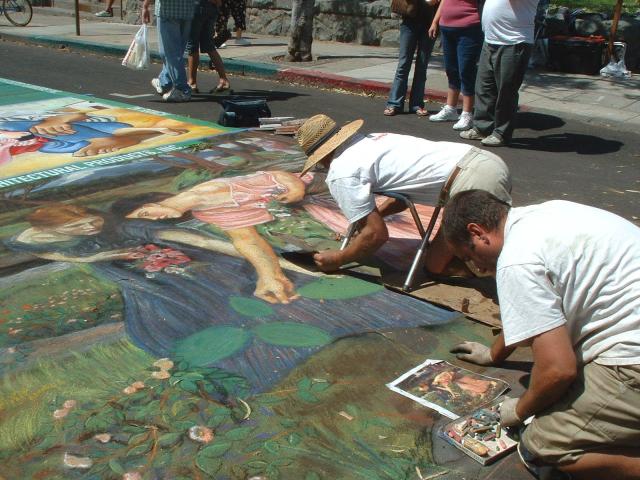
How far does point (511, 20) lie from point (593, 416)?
15.3ft

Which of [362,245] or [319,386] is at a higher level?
[362,245]

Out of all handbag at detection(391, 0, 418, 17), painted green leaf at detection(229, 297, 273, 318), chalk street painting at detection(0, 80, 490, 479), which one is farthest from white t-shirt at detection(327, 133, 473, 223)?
handbag at detection(391, 0, 418, 17)

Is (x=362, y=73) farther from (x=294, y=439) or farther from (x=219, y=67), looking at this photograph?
(x=294, y=439)

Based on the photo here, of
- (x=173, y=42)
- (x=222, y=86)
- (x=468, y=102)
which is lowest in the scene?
(x=222, y=86)

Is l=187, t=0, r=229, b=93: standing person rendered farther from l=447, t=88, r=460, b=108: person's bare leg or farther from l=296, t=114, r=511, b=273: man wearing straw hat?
l=296, t=114, r=511, b=273: man wearing straw hat

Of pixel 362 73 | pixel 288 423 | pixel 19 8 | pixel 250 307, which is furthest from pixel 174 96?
pixel 19 8

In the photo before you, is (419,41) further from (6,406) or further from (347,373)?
(6,406)

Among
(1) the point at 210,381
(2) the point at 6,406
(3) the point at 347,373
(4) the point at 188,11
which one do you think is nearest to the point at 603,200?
(3) the point at 347,373

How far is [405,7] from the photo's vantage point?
7.39 metres

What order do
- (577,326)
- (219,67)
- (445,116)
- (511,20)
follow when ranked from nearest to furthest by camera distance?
(577,326), (511,20), (445,116), (219,67)

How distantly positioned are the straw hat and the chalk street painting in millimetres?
622

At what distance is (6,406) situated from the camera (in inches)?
103

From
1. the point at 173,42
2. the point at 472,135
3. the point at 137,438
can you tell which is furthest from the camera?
the point at 173,42

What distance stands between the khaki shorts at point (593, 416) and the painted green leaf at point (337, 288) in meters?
1.46
